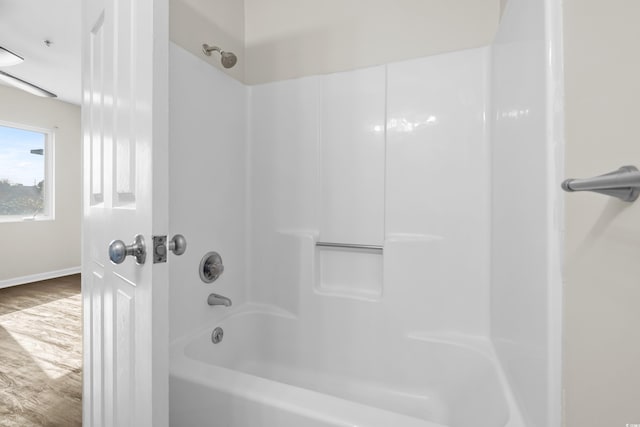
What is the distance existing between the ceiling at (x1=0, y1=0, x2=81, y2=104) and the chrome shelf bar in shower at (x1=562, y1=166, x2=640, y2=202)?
114 inches

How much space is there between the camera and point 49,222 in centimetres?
424

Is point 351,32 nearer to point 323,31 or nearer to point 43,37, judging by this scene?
point 323,31

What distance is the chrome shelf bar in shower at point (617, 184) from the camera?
0.35 metres

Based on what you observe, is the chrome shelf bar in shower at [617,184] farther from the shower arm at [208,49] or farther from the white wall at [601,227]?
the shower arm at [208,49]

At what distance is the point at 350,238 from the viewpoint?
5.33ft

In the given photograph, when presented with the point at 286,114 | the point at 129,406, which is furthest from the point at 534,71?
the point at 129,406

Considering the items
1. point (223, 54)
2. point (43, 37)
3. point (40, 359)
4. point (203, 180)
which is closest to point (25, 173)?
point (43, 37)

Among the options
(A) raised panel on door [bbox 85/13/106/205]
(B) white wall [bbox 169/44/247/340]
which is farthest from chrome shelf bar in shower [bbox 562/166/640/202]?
(B) white wall [bbox 169/44/247/340]

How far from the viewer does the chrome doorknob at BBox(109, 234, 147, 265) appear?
2.19 feet

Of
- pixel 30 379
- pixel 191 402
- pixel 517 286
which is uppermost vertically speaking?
pixel 517 286

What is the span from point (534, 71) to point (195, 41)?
142 cm

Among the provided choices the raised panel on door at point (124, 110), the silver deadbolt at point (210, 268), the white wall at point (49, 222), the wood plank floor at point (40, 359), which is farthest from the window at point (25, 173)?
the raised panel on door at point (124, 110)

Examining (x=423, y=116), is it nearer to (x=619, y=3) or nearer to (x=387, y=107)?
(x=387, y=107)

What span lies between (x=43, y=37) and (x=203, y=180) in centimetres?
235
